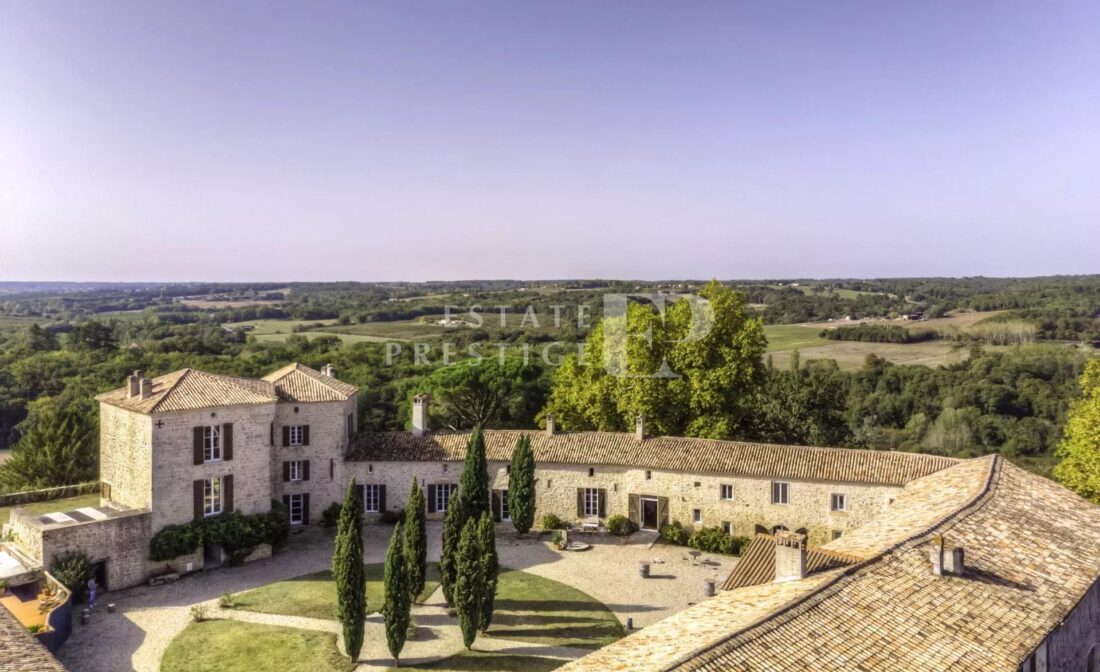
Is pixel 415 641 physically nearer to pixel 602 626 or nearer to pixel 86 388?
pixel 602 626

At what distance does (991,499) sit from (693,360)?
15087 millimetres

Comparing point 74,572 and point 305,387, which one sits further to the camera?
point 305,387

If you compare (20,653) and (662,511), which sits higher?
(20,653)

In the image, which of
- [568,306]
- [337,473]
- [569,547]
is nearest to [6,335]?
[568,306]

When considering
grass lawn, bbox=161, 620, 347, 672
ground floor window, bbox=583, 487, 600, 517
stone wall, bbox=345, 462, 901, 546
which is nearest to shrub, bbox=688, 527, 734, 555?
stone wall, bbox=345, 462, 901, 546

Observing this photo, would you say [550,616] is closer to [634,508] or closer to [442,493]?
[634,508]

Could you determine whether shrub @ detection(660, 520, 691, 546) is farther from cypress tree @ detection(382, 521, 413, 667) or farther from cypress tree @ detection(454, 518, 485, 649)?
cypress tree @ detection(382, 521, 413, 667)

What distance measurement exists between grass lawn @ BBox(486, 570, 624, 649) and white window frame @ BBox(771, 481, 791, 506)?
8622mm

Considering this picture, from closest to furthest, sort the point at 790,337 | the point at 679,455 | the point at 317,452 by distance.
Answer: the point at 679,455 < the point at 317,452 < the point at 790,337

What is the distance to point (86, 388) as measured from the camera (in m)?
52.8

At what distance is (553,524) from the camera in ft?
102

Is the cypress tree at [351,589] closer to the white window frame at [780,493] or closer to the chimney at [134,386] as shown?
the chimney at [134,386]

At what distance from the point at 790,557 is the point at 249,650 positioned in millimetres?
14154

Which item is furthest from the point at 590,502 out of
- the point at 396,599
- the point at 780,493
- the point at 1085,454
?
the point at 1085,454
